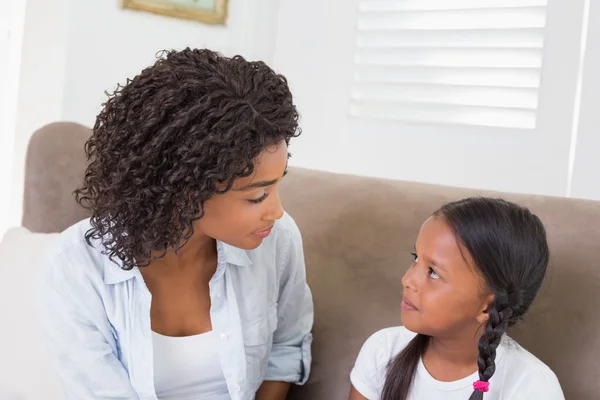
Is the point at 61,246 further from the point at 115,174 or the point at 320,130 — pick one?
the point at 320,130

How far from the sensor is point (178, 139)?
102 cm

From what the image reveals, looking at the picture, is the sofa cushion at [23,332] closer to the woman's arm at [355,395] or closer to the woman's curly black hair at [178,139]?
the woman's curly black hair at [178,139]

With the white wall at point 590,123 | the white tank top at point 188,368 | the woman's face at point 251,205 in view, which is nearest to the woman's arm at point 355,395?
the white tank top at point 188,368

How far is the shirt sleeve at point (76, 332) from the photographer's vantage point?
1.14 m

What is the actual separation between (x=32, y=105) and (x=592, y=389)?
174 cm

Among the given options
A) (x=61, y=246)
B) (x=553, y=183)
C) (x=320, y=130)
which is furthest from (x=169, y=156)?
(x=320, y=130)

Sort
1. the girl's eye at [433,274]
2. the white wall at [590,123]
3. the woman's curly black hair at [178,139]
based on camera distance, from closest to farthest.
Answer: the woman's curly black hair at [178,139] → the girl's eye at [433,274] → the white wall at [590,123]

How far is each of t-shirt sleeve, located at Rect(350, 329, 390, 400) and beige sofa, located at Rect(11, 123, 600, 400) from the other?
0.06 metres

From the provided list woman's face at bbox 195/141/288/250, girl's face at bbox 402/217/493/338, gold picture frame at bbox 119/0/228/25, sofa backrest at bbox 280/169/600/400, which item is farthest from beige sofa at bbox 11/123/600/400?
gold picture frame at bbox 119/0/228/25

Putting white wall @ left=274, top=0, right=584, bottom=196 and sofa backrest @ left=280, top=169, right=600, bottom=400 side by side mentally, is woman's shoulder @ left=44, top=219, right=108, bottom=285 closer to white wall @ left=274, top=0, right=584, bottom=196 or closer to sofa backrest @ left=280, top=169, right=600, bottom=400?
sofa backrest @ left=280, top=169, right=600, bottom=400

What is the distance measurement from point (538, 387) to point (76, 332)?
71 cm

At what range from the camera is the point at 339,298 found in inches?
53.5

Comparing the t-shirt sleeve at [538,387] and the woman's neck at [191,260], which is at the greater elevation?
the woman's neck at [191,260]

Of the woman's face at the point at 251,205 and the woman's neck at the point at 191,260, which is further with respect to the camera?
the woman's neck at the point at 191,260
